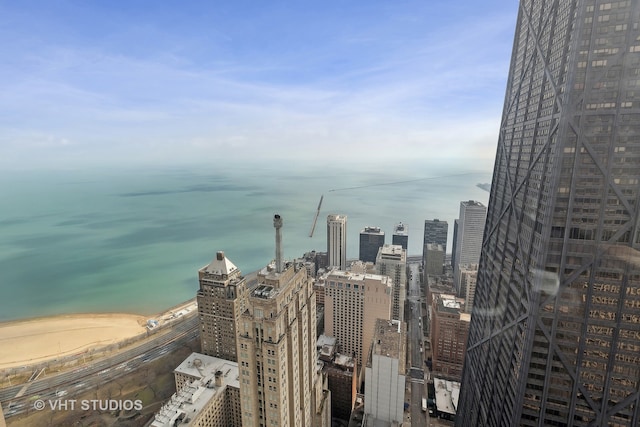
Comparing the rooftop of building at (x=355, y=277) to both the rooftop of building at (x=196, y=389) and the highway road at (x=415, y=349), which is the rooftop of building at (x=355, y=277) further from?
the rooftop of building at (x=196, y=389)

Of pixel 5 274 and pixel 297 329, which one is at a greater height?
pixel 297 329

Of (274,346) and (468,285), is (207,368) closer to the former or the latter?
(274,346)

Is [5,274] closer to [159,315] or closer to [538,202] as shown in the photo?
[159,315]

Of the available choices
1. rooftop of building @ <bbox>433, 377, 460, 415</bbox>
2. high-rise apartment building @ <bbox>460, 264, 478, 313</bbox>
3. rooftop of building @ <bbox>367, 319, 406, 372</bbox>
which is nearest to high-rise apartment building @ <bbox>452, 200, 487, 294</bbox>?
high-rise apartment building @ <bbox>460, 264, 478, 313</bbox>

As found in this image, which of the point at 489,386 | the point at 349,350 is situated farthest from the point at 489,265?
the point at 349,350

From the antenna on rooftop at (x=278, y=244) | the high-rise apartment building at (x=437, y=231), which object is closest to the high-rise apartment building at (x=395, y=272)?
the high-rise apartment building at (x=437, y=231)

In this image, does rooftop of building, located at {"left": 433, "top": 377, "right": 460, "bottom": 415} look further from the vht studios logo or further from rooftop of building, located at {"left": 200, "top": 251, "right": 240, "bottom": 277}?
the vht studios logo
